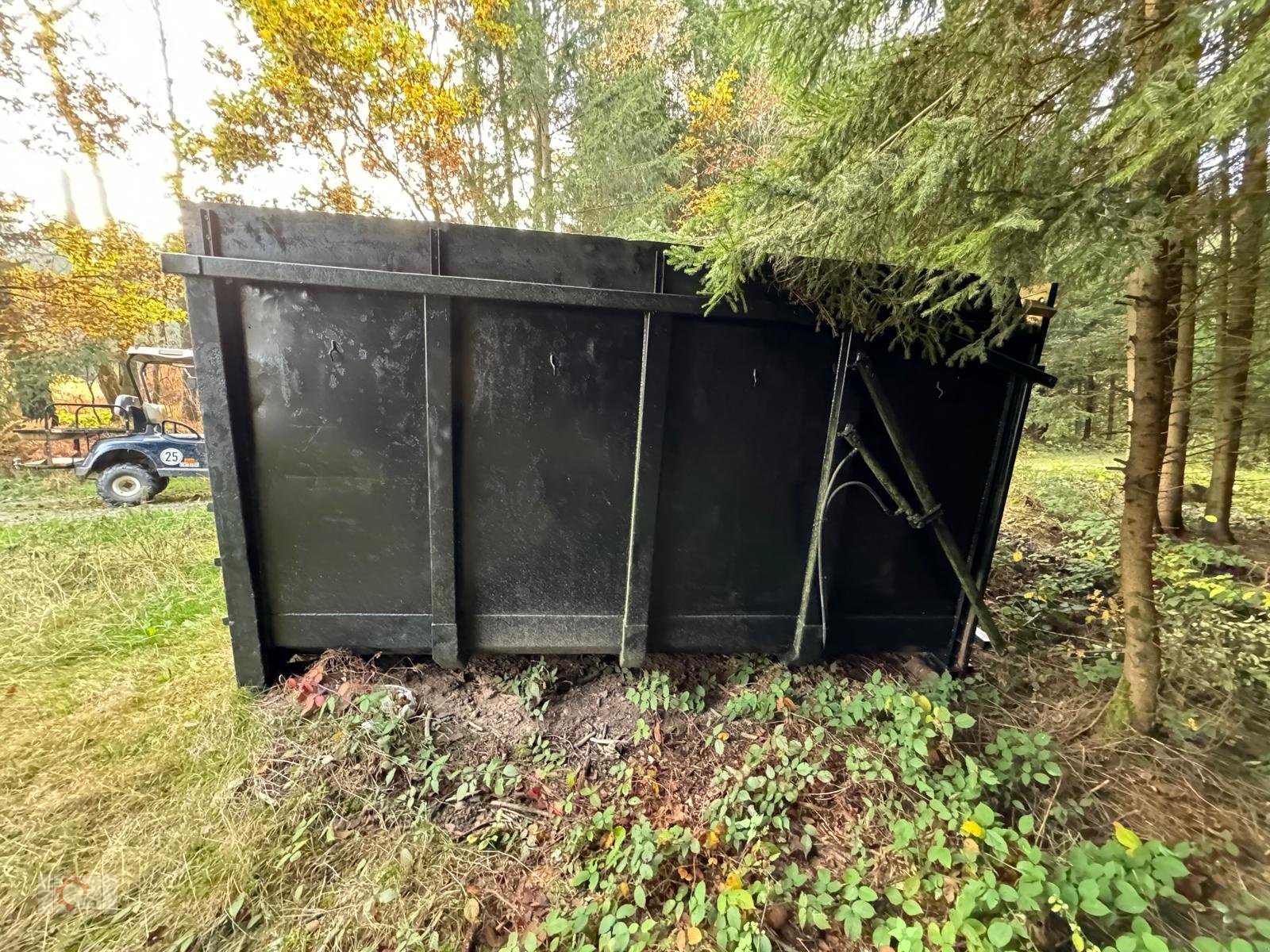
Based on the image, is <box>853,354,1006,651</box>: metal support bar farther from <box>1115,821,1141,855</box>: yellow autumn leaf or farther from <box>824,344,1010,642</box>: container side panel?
<box>1115,821,1141,855</box>: yellow autumn leaf

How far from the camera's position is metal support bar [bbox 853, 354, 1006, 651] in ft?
7.79

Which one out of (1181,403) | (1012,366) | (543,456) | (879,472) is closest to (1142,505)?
(1012,366)

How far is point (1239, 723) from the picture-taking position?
86.7 inches

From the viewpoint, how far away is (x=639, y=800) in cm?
212

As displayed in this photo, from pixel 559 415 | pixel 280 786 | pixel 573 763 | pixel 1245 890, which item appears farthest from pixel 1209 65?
pixel 280 786

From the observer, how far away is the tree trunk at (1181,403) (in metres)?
2.02

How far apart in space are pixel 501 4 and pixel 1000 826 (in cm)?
1107

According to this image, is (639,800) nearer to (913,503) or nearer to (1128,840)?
(1128,840)

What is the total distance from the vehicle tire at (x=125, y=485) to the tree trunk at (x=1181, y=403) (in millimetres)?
10242

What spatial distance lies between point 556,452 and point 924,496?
73.0 inches

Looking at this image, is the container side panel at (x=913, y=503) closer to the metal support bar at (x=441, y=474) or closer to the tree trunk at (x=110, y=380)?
the metal support bar at (x=441, y=474)

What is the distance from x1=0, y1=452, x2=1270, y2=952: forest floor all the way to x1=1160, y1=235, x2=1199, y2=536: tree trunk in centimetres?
95

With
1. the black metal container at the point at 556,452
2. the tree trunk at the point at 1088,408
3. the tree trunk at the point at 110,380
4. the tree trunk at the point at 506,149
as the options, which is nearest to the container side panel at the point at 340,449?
the black metal container at the point at 556,452

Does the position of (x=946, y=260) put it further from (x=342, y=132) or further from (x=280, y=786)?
(x=342, y=132)
